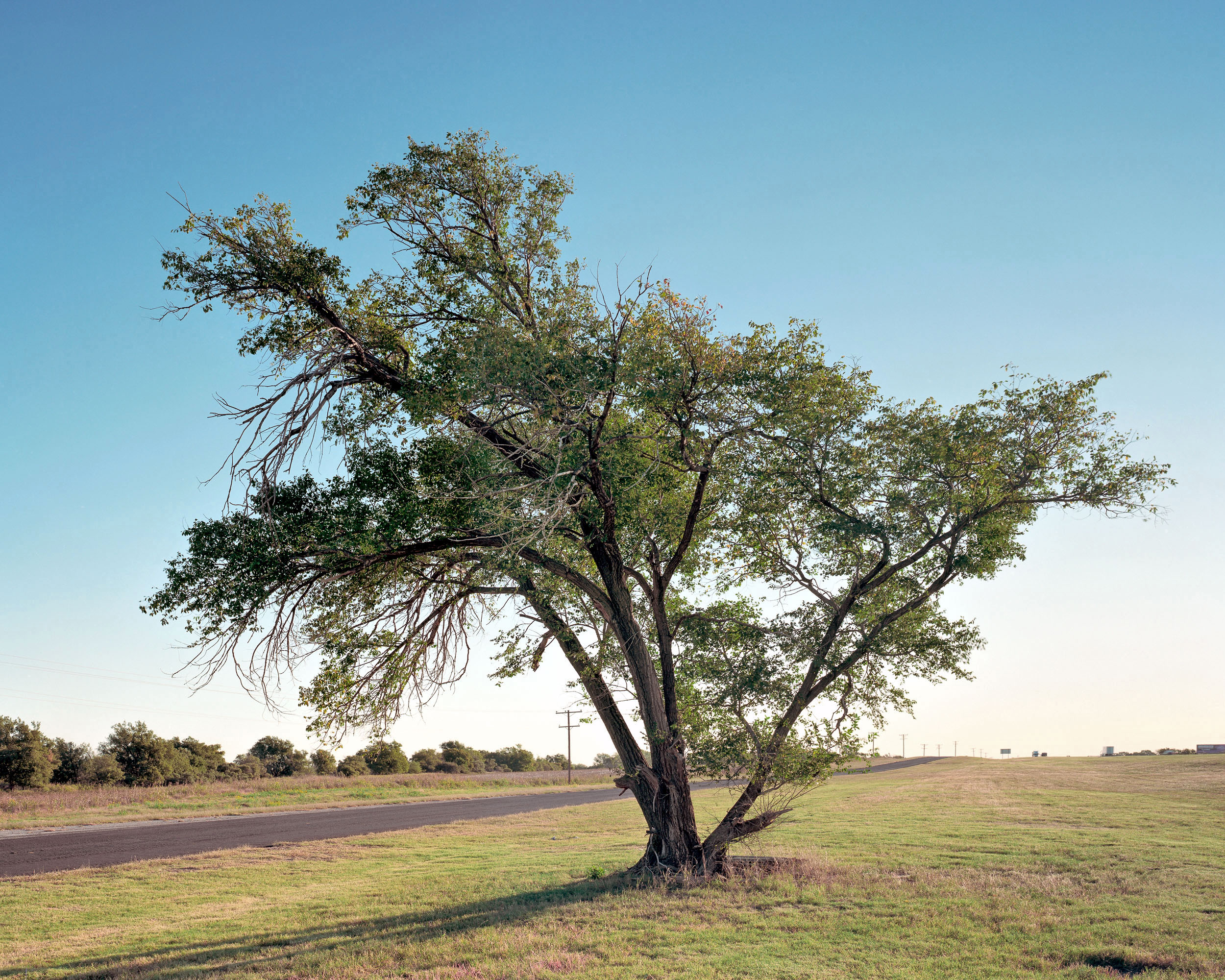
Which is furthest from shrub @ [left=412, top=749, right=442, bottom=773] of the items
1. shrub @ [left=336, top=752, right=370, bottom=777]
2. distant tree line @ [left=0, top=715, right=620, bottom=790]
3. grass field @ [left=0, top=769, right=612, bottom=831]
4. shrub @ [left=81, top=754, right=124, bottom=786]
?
shrub @ [left=81, top=754, right=124, bottom=786]

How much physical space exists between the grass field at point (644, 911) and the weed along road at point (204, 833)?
75.6 inches

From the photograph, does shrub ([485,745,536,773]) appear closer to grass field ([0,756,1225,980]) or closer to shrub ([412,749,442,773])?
shrub ([412,749,442,773])

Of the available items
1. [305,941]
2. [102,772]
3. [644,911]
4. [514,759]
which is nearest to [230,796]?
[102,772]

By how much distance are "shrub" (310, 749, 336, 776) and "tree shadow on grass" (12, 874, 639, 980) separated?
60584 millimetres

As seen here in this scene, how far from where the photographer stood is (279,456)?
12312 millimetres

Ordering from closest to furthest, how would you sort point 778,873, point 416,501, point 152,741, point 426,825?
point 416,501 → point 778,873 → point 426,825 → point 152,741

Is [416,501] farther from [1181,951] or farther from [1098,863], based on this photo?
[1098,863]

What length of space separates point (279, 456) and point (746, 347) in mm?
7397

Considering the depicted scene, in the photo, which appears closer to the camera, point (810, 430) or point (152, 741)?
point (810, 430)

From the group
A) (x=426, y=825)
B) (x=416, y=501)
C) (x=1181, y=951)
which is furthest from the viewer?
(x=426, y=825)

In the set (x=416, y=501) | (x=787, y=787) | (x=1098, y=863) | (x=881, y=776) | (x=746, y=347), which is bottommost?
(x=881, y=776)

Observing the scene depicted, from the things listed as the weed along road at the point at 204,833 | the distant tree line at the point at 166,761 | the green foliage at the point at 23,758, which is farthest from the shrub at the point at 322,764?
the weed along road at the point at 204,833

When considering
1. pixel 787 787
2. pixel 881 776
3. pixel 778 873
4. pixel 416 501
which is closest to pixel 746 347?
pixel 416 501

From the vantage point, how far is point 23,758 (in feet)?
161
